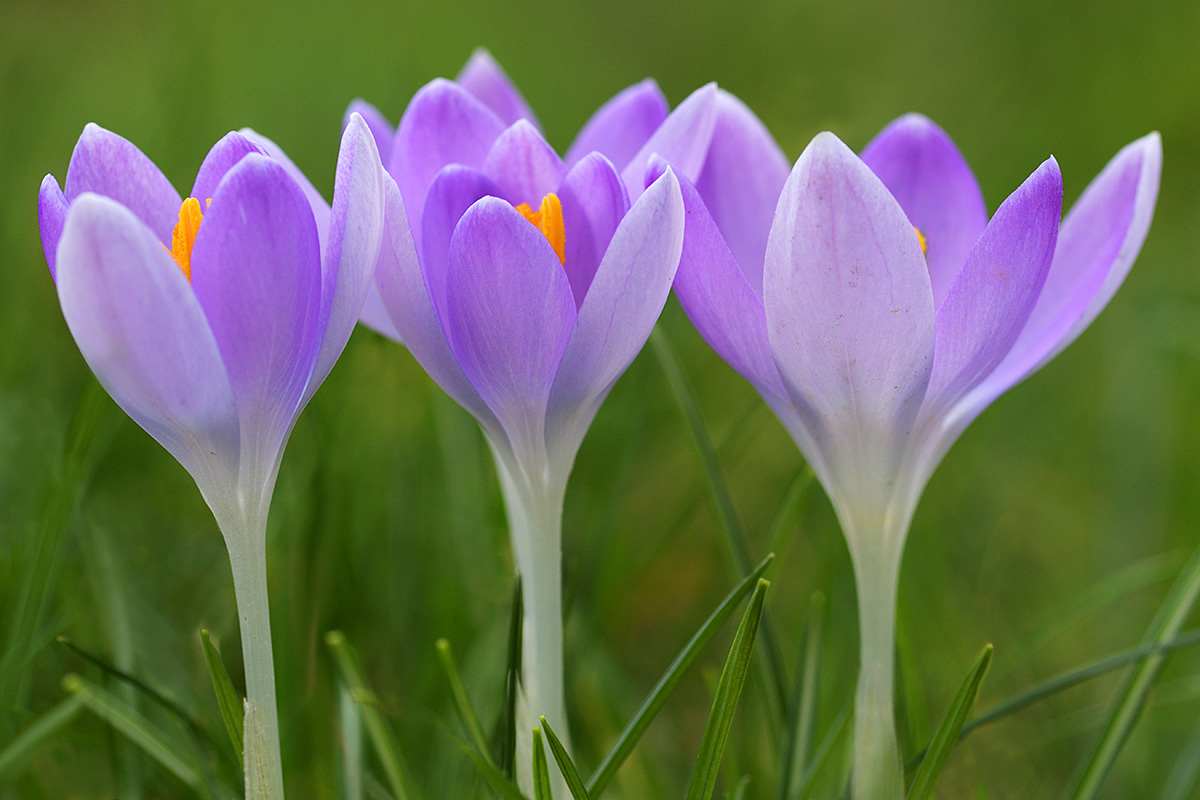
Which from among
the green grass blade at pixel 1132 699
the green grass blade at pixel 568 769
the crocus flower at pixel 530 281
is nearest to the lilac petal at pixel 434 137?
the crocus flower at pixel 530 281

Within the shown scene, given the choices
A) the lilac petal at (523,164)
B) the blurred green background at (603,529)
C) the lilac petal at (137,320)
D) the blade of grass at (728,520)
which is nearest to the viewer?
the lilac petal at (137,320)

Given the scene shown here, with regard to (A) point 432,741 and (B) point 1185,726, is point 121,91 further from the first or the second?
(B) point 1185,726

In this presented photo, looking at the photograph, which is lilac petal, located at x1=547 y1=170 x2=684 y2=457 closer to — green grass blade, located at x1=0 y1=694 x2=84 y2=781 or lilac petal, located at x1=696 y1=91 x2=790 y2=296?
lilac petal, located at x1=696 y1=91 x2=790 y2=296

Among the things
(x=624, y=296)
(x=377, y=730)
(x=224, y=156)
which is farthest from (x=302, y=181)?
(x=377, y=730)

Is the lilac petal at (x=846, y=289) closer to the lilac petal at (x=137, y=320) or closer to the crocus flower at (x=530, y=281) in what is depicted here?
the crocus flower at (x=530, y=281)

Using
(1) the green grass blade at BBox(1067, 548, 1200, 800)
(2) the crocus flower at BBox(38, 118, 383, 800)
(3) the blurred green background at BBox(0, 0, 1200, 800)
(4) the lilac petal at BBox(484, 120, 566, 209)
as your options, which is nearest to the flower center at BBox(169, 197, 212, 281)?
(2) the crocus flower at BBox(38, 118, 383, 800)

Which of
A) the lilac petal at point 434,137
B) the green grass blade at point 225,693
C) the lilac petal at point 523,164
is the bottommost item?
the green grass blade at point 225,693
